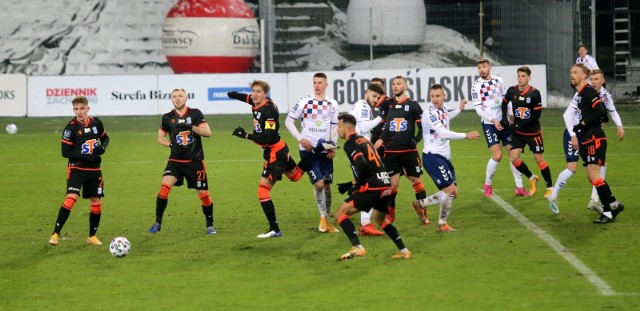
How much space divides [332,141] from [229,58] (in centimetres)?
2539

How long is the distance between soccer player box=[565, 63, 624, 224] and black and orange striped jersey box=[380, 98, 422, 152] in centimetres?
223

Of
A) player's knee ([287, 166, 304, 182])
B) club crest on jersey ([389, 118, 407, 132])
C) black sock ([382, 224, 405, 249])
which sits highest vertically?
club crest on jersey ([389, 118, 407, 132])

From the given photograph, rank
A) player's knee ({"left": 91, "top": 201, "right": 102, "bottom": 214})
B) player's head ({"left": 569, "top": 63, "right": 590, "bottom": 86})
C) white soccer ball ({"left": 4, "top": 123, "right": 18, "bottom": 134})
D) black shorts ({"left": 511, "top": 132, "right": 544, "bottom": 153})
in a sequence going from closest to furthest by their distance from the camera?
player's knee ({"left": 91, "top": 201, "right": 102, "bottom": 214}) < player's head ({"left": 569, "top": 63, "right": 590, "bottom": 86}) < black shorts ({"left": 511, "top": 132, "right": 544, "bottom": 153}) < white soccer ball ({"left": 4, "top": 123, "right": 18, "bottom": 134})

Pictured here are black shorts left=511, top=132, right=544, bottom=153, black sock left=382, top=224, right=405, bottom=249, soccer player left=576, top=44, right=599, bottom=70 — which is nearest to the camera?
black sock left=382, top=224, right=405, bottom=249

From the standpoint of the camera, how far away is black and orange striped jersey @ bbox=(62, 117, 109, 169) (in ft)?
→ 46.2

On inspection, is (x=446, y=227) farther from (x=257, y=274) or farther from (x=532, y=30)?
(x=532, y=30)

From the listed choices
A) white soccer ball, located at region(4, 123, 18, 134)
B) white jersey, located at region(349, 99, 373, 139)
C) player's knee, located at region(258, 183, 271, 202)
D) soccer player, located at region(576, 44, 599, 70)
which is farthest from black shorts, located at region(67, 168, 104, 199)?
soccer player, located at region(576, 44, 599, 70)

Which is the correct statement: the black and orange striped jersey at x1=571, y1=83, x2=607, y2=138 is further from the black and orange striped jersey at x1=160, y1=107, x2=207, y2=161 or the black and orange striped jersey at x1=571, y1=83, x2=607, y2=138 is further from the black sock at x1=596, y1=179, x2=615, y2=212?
the black and orange striped jersey at x1=160, y1=107, x2=207, y2=161

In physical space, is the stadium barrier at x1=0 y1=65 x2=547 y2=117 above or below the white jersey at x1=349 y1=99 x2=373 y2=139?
above

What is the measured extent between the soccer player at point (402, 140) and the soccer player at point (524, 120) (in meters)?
3.45

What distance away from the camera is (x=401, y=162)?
1544 cm

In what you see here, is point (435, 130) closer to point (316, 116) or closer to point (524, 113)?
point (316, 116)

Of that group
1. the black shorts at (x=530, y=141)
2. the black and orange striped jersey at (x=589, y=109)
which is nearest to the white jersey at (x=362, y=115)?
the black and orange striped jersey at (x=589, y=109)

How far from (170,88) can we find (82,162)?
64.2 feet
